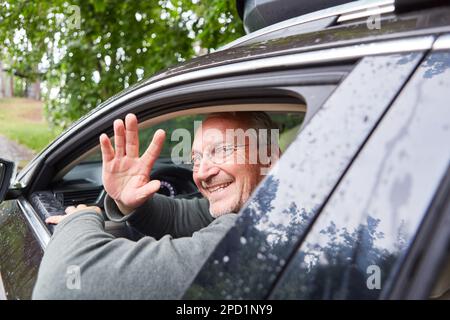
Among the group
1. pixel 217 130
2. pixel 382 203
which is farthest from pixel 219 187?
pixel 382 203

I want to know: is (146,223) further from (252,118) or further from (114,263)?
(114,263)

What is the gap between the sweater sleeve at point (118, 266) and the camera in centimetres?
117

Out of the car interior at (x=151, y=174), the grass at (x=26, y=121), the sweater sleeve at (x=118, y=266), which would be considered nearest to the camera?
the sweater sleeve at (x=118, y=266)

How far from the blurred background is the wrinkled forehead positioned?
298cm

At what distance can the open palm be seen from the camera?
60.5 inches

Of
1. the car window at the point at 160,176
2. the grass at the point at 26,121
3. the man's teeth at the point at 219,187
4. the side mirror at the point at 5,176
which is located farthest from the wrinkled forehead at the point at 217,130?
the grass at the point at 26,121

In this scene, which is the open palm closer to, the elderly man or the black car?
the elderly man

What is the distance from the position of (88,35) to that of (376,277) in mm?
5386

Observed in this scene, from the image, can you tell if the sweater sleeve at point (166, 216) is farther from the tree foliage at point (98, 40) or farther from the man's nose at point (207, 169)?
the tree foliage at point (98, 40)

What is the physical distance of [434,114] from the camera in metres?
0.94

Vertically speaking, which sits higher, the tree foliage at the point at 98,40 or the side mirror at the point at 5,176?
the tree foliage at the point at 98,40

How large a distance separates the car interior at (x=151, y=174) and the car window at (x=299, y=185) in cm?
16

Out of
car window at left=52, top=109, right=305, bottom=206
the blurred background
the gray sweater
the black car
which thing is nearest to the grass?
the blurred background

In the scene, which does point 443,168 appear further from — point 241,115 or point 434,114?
point 241,115
